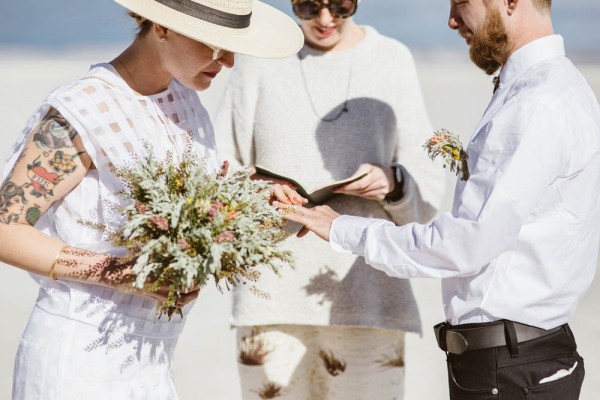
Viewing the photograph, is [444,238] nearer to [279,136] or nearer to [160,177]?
[160,177]

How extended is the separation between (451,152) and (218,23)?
1057mm

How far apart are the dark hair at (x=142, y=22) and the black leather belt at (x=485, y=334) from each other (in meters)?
1.62

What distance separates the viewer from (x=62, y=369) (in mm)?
3266

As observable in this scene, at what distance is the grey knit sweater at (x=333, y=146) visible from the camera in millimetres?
4672

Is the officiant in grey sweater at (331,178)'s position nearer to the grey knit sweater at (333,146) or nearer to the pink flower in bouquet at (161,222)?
the grey knit sweater at (333,146)

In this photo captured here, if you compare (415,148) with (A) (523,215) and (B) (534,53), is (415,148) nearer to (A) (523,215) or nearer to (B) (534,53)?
(B) (534,53)

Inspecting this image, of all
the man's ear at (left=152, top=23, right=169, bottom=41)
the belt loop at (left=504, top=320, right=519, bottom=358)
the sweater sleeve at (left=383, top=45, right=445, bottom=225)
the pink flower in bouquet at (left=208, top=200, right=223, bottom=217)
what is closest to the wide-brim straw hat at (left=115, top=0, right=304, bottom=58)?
the man's ear at (left=152, top=23, right=169, bottom=41)

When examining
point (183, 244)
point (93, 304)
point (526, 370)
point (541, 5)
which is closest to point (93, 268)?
point (93, 304)

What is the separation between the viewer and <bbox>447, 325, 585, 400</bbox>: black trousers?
136 inches

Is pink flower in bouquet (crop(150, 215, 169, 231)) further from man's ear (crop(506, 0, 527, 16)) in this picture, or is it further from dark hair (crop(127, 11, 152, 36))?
man's ear (crop(506, 0, 527, 16))

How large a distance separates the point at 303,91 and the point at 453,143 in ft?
3.94

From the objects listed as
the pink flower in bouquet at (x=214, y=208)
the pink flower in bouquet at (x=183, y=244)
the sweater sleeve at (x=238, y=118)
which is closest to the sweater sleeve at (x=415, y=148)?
the sweater sleeve at (x=238, y=118)

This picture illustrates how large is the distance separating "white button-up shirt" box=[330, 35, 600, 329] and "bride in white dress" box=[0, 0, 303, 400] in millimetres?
902

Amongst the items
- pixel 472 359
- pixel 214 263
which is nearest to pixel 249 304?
pixel 472 359
